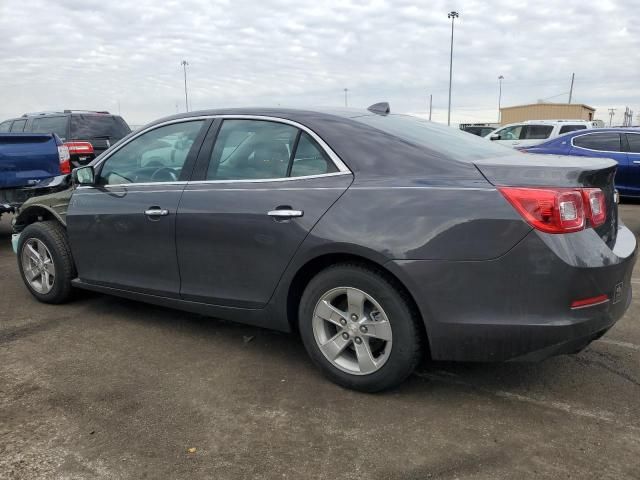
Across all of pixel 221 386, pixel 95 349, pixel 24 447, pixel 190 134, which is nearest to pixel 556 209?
pixel 221 386

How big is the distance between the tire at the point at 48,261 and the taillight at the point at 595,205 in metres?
3.71

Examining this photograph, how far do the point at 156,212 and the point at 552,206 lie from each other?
7.88 ft

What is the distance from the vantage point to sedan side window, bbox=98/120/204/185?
3.75 m

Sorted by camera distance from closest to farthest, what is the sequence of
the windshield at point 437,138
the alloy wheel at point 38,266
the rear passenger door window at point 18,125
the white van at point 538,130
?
the windshield at point 437,138 → the alloy wheel at point 38,266 → the rear passenger door window at point 18,125 → the white van at point 538,130

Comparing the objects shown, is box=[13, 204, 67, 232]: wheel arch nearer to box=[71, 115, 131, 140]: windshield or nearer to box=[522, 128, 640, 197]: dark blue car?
box=[71, 115, 131, 140]: windshield

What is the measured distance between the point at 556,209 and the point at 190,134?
2.35m

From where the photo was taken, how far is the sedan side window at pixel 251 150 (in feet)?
10.8

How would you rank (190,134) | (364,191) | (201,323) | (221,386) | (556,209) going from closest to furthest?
1. (556,209)
2. (364,191)
3. (221,386)
4. (190,134)
5. (201,323)

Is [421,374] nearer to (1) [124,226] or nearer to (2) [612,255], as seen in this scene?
(2) [612,255]

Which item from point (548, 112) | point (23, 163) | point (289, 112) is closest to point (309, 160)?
point (289, 112)

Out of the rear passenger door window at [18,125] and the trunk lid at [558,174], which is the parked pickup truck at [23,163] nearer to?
the rear passenger door window at [18,125]

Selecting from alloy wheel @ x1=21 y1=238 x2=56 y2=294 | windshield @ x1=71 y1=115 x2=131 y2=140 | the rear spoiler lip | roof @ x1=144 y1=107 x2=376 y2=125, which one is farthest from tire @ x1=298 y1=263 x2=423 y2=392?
windshield @ x1=71 y1=115 x2=131 y2=140

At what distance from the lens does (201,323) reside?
4254mm

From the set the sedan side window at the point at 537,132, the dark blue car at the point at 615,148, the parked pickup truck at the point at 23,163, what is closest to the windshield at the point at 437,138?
the parked pickup truck at the point at 23,163
